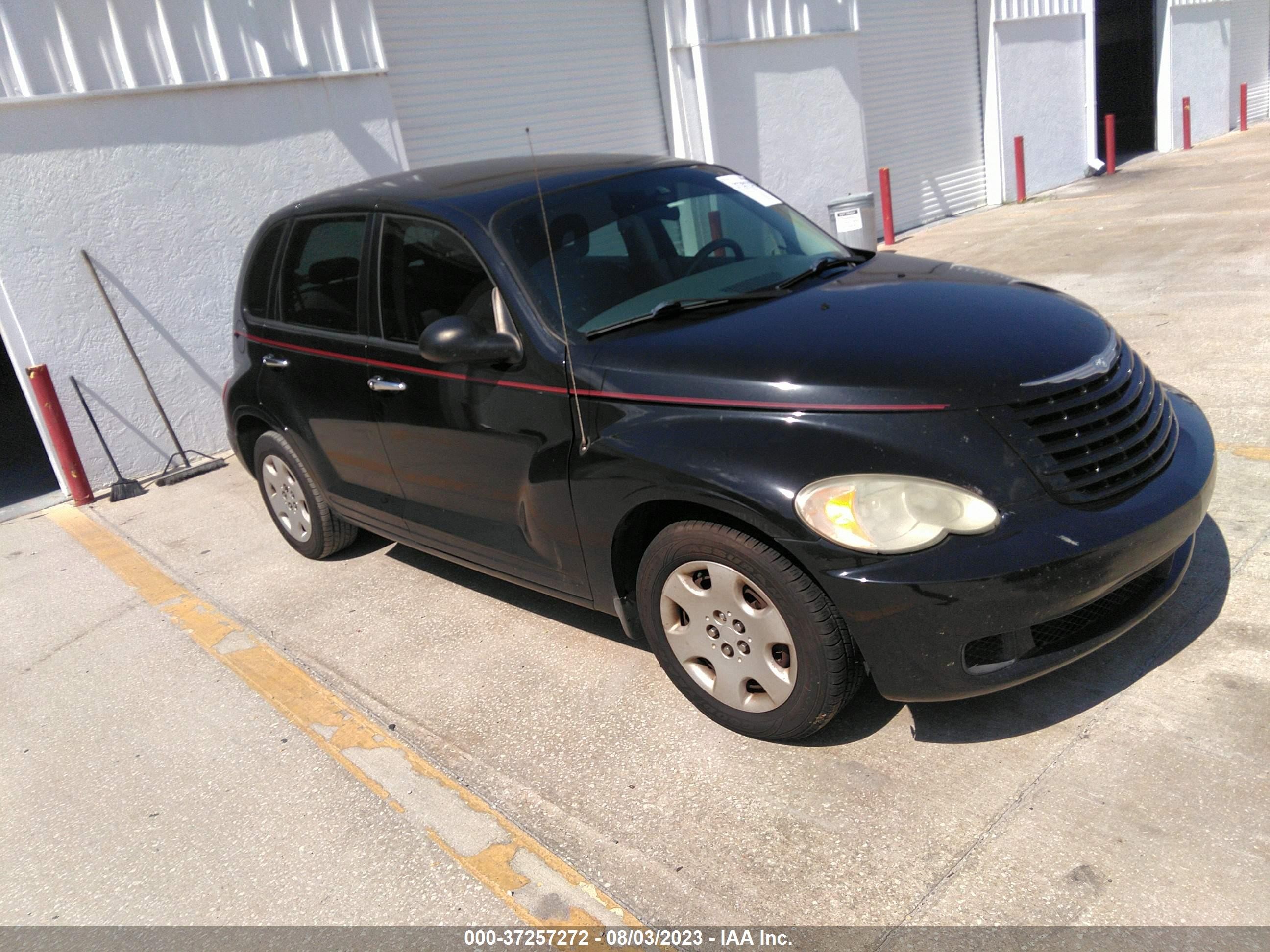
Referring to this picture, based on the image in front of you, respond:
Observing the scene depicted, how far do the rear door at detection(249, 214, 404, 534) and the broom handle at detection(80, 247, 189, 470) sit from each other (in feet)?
9.36

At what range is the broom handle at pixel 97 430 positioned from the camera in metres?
7.26

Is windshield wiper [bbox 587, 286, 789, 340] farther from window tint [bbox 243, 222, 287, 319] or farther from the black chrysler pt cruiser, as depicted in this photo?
window tint [bbox 243, 222, 287, 319]

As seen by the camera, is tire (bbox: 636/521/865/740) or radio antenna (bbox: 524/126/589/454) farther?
radio antenna (bbox: 524/126/589/454)

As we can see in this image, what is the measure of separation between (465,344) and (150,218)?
5.12m

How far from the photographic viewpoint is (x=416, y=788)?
3285 mm

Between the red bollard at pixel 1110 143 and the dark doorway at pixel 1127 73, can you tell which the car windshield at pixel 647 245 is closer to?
the red bollard at pixel 1110 143

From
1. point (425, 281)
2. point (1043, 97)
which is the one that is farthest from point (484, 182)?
point (1043, 97)

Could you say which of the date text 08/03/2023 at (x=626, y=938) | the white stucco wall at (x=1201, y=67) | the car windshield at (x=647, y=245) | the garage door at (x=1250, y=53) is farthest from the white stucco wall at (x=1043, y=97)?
the date text 08/03/2023 at (x=626, y=938)

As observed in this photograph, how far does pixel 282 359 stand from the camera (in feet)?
15.8

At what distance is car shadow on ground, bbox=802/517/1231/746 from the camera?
3111 millimetres

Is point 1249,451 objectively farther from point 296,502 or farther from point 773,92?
point 773,92

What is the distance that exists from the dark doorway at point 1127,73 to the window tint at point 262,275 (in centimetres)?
1919

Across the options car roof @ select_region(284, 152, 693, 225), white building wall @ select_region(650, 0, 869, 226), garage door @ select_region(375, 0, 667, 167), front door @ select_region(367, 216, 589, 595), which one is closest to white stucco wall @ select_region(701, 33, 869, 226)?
white building wall @ select_region(650, 0, 869, 226)

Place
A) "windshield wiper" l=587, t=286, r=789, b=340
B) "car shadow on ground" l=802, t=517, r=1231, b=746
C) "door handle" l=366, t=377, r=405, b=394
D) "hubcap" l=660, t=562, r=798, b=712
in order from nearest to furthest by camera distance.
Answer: "hubcap" l=660, t=562, r=798, b=712
"car shadow on ground" l=802, t=517, r=1231, b=746
"windshield wiper" l=587, t=286, r=789, b=340
"door handle" l=366, t=377, r=405, b=394
